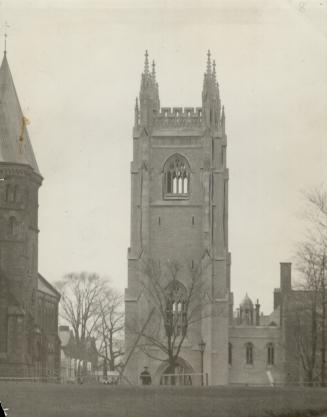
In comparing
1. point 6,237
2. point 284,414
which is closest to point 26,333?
point 6,237

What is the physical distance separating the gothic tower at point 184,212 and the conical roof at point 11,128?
14320 millimetres

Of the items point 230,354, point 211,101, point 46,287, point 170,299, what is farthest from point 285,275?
point 46,287

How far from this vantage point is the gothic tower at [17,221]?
62344 mm

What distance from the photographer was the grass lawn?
22.9 m

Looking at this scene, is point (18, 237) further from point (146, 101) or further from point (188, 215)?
point (146, 101)

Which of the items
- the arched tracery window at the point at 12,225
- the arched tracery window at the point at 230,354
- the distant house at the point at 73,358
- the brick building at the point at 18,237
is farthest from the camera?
the distant house at the point at 73,358

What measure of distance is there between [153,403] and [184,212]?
53.0m

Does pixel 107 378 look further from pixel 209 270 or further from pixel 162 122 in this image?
pixel 162 122

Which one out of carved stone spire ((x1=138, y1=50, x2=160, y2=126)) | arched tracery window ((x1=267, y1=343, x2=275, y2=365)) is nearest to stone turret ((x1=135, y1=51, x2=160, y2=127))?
carved stone spire ((x1=138, y1=50, x2=160, y2=126))

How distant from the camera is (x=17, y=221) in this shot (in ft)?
212

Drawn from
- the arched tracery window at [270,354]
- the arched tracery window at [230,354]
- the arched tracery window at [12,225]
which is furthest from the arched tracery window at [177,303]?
the arched tracery window at [12,225]

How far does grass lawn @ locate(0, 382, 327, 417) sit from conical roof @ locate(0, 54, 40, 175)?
33.6 metres

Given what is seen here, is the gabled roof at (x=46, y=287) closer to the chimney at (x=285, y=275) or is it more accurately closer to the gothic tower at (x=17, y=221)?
the gothic tower at (x=17, y=221)

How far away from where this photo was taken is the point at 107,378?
75750 millimetres
